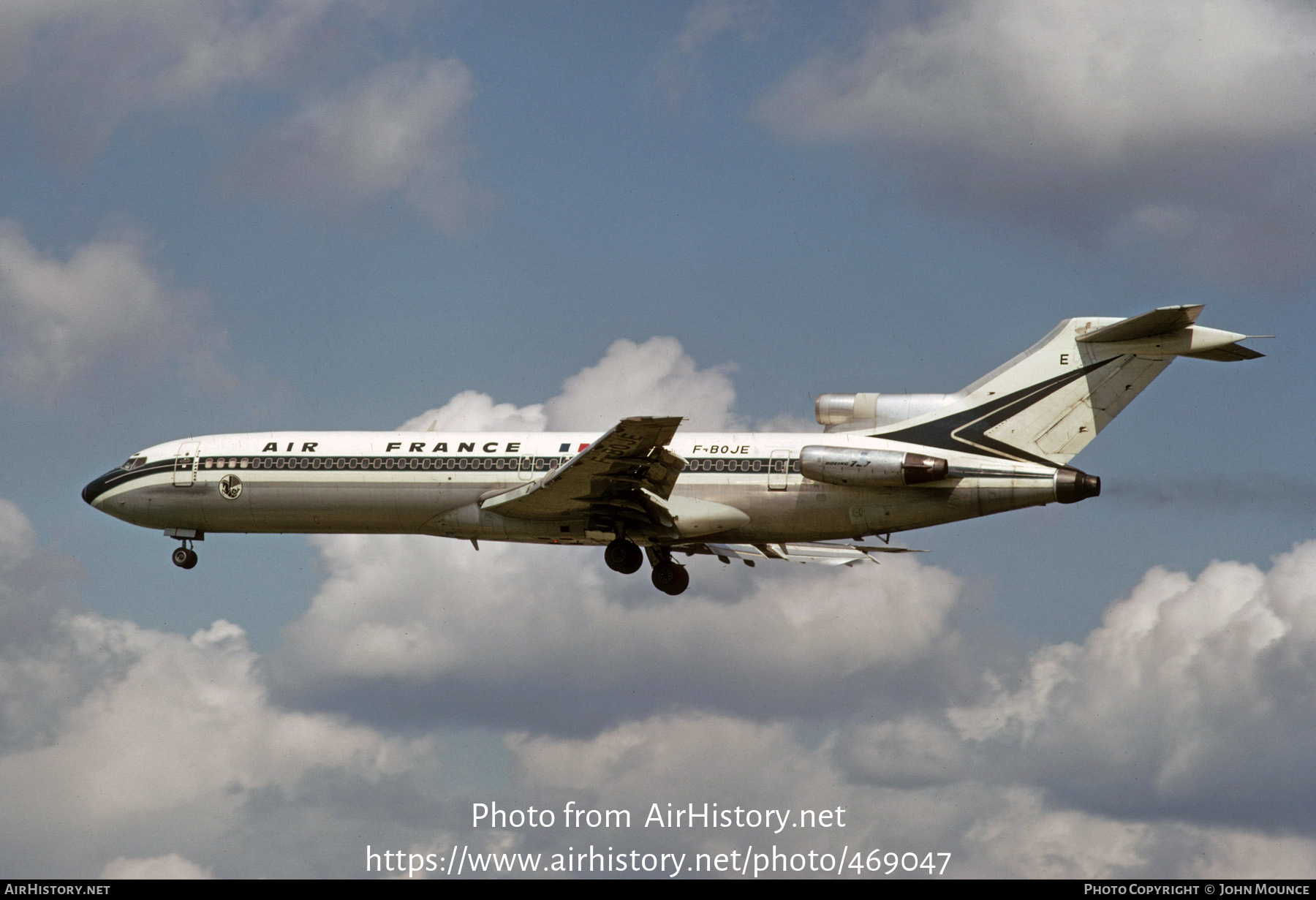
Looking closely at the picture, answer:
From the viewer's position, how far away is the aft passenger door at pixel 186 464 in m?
46.0

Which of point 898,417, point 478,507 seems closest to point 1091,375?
point 898,417

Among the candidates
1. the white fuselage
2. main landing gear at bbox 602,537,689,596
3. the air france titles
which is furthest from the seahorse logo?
main landing gear at bbox 602,537,689,596

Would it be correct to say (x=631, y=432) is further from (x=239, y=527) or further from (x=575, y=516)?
(x=239, y=527)

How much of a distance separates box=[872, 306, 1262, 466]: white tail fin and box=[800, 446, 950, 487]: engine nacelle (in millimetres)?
1676

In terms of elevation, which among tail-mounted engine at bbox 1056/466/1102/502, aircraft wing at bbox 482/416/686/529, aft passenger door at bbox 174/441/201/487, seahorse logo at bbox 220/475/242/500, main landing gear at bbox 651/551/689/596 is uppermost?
aft passenger door at bbox 174/441/201/487

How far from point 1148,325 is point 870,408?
793 cm

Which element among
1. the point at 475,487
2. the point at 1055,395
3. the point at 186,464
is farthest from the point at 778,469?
the point at 186,464

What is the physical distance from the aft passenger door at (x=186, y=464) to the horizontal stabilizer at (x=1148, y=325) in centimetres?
2682

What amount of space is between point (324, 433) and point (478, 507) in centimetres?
577

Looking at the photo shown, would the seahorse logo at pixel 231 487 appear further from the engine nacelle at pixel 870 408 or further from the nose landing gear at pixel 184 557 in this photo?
the engine nacelle at pixel 870 408

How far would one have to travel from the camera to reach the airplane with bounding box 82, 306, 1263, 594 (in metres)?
39.6

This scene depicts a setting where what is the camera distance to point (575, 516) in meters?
42.8

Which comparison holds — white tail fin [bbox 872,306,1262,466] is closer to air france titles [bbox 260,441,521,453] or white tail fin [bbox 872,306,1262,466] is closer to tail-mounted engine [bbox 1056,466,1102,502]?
tail-mounted engine [bbox 1056,466,1102,502]
